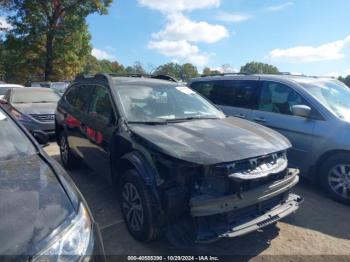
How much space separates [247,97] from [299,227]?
2846 mm

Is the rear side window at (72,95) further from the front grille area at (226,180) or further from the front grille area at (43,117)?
the front grille area at (226,180)

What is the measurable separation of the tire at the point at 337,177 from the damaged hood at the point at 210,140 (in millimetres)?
1327

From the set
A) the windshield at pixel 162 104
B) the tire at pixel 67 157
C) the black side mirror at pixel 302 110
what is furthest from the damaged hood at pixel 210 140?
the tire at pixel 67 157

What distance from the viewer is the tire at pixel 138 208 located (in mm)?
3037

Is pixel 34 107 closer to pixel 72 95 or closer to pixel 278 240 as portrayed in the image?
pixel 72 95

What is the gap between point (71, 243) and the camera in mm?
1853

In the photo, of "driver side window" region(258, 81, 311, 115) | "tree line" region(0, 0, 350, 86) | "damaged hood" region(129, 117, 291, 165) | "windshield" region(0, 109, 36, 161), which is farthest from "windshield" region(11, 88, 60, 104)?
"tree line" region(0, 0, 350, 86)

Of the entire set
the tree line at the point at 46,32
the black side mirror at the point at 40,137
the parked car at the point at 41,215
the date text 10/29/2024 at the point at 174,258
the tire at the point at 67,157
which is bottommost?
the date text 10/29/2024 at the point at 174,258

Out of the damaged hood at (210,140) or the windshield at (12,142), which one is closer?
the windshield at (12,142)

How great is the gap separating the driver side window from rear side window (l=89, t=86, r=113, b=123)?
289 cm

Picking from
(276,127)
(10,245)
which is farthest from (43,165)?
(276,127)

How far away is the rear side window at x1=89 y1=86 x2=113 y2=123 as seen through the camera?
402 centimetres

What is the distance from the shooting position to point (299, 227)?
3.79 metres

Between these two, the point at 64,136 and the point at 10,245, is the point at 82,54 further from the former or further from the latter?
the point at 10,245
